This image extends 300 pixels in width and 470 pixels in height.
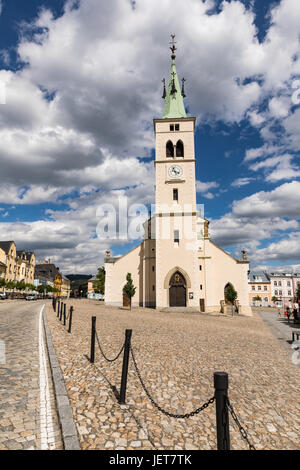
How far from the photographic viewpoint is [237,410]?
194 inches

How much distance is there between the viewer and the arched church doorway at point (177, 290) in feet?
105

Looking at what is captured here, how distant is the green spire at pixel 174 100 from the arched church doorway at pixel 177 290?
21629 mm

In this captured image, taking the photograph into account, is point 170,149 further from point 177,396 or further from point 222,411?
point 222,411

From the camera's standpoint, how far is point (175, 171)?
116 feet

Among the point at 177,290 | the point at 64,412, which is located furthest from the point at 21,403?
the point at 177,290

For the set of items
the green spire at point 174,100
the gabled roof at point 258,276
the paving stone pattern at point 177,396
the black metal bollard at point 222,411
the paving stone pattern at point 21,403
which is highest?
the green spire at point 174,100

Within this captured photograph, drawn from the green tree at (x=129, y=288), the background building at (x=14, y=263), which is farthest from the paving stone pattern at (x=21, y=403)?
the background building at (x=14, y=263)

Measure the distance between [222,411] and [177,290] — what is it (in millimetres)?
29870

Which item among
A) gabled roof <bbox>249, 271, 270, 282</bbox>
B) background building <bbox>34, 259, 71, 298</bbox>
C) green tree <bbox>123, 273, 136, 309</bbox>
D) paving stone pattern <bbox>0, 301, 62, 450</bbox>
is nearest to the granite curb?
paving stone pattern <bbox>0, 301, 62, 450</bbox>

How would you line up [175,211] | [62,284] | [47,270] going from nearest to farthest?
[175,211]
[47,270]
[62,284]

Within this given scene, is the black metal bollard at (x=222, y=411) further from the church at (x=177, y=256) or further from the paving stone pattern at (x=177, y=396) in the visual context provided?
the church at (x=177, y=256)
